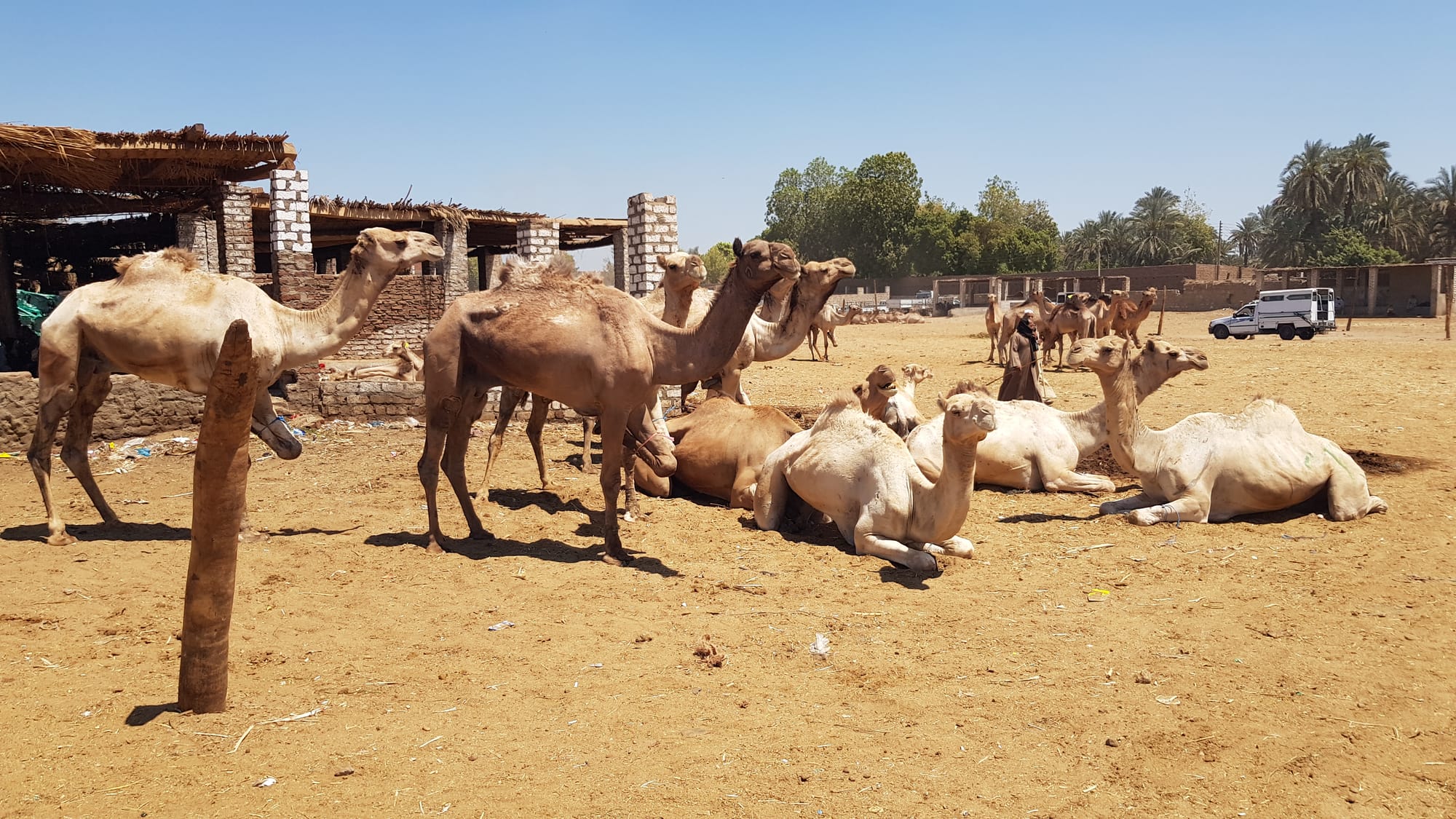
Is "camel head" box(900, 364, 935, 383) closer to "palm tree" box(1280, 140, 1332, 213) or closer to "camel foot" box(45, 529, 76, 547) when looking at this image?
"camel foot" box(45, 529, 76, 547)

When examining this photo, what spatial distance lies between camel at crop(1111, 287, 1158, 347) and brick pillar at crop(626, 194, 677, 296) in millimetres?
13777

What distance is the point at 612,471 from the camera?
702 centimetres

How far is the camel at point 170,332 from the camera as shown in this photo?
711cm

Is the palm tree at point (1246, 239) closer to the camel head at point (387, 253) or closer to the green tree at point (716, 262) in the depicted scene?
the green tree at point (716, 262)

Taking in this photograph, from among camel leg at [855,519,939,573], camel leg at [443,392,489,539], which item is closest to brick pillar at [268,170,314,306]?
camel leg at [443,392,489,539]

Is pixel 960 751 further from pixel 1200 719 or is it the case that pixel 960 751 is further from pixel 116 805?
pixel 116 805

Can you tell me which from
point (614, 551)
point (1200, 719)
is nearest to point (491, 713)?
point (614, 551)

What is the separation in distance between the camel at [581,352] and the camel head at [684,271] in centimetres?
179

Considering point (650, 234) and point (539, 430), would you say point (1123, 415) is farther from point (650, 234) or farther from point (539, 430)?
point (650, 234)

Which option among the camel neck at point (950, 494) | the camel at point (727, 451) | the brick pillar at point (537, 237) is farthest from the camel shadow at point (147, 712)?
the brick pillar at point (537, 237)

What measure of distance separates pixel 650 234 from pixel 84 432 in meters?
8.90

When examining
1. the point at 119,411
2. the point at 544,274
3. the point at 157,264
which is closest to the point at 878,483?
the point at 544,274

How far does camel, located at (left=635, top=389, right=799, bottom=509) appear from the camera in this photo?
8.73m

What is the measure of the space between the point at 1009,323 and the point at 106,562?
59.4 feet
